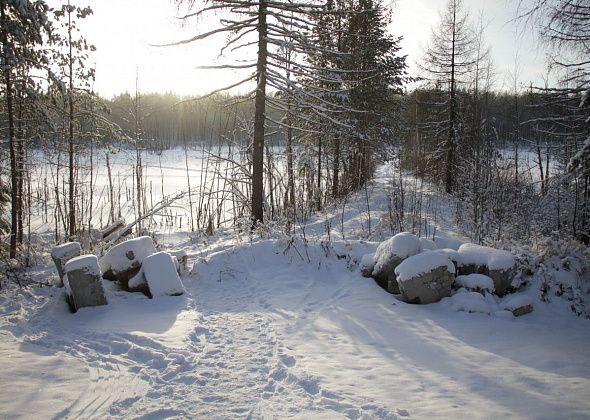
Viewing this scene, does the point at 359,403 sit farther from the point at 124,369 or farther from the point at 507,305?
the point at 507,305

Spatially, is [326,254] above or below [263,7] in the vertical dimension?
below

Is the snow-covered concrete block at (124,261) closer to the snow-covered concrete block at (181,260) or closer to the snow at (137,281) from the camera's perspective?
the snow at (137,281)

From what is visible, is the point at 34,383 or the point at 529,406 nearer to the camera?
the point at 529,406

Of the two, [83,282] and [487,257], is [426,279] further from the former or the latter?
[83,282]

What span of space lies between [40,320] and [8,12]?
20.2 ft

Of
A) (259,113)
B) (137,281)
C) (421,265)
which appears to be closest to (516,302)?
(421,265)

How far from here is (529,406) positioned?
9.78ft

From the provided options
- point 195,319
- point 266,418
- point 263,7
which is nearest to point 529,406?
point 266,418

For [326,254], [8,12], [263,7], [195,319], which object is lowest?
[195,319]

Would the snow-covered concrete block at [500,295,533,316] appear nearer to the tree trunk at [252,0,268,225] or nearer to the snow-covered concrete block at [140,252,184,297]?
the snow-covered concrete block at [140,252,184,297]

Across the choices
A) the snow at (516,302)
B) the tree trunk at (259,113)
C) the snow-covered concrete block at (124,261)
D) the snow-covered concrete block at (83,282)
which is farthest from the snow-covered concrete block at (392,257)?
the snow-covered concrete block at (83,282)

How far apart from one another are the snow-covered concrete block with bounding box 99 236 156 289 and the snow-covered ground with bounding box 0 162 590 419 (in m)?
0.30

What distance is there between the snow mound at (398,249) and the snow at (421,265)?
14.4 inches

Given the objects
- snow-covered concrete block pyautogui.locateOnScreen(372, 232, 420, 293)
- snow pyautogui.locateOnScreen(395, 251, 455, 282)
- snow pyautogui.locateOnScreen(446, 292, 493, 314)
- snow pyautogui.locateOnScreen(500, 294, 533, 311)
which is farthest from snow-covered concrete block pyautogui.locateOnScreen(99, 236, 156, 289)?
snow pyautogui.locateOnScreen(500, 294, 533, 311)
